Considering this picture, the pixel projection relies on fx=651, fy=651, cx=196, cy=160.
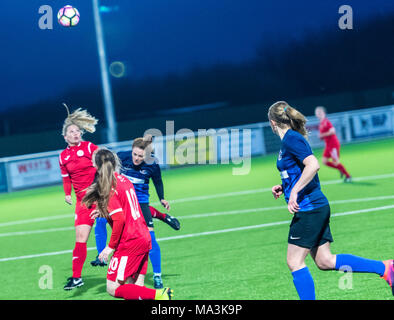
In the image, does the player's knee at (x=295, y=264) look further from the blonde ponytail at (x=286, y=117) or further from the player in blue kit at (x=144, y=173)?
the player in blue kit at (x=144, y=173)

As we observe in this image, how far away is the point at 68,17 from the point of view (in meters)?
16.3

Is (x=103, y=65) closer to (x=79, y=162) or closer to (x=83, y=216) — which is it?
(x=79, y=162)

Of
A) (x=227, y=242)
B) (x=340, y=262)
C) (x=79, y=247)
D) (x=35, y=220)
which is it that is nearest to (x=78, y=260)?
(x=79, y=247)

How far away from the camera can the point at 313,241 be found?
5742 mm

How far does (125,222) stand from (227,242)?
4.72m

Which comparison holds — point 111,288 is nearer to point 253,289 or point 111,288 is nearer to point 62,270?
point 253,289

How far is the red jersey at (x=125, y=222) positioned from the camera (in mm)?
5828

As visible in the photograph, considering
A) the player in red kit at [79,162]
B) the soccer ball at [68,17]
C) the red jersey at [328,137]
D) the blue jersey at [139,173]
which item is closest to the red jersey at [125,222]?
the blue jersey at [139,173]

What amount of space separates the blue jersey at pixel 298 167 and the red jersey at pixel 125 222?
4.59 ft

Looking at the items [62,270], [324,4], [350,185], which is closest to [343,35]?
[324,4]

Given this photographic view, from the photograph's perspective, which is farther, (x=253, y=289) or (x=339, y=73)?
(x=339, y=73)

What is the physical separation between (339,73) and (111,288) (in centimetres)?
5965

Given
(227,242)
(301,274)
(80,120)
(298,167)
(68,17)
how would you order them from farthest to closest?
(68,17) → (227,242) → (80,120) → (298,167) → (301,274)

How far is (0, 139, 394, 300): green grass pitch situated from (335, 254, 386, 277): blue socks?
0.47 m
